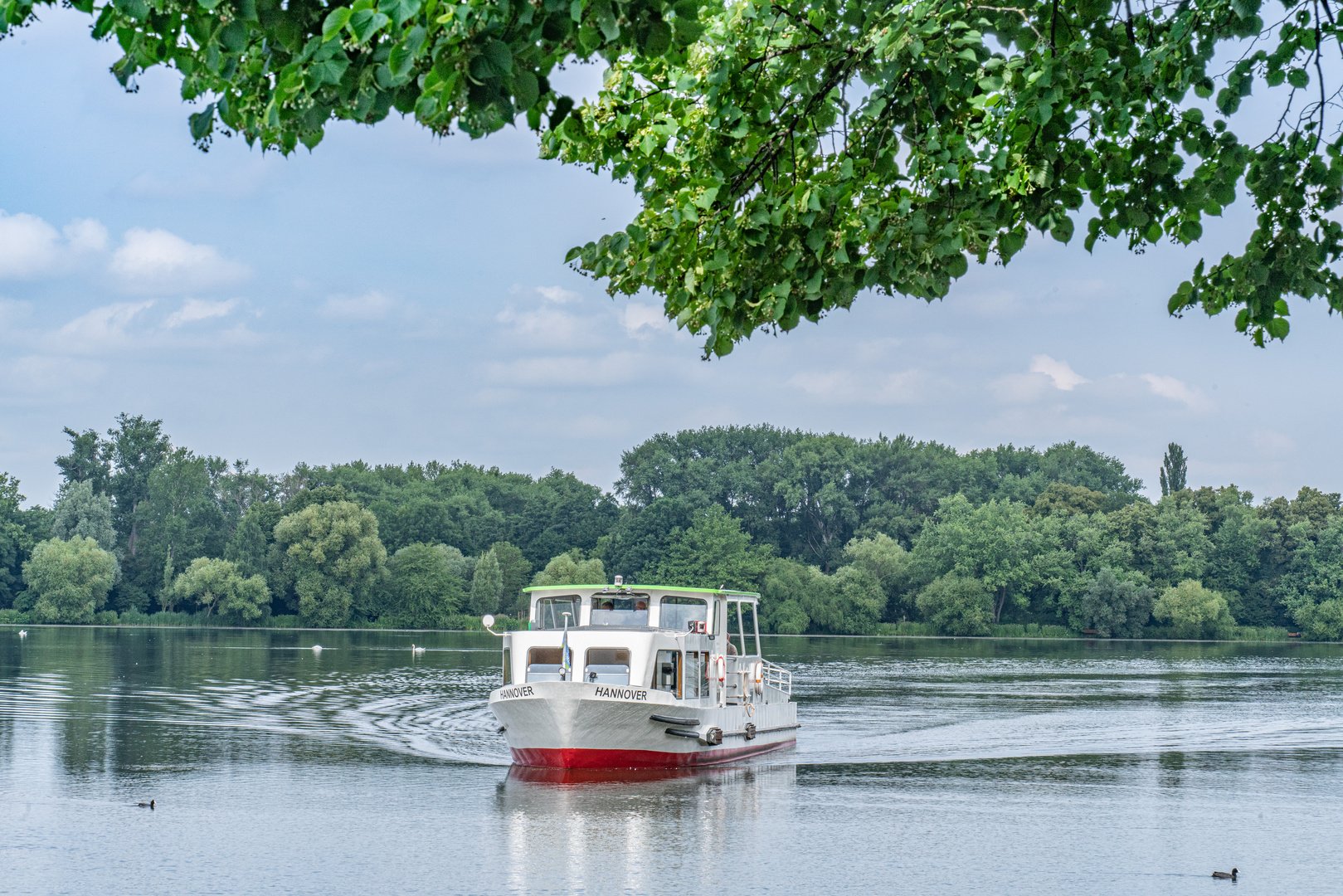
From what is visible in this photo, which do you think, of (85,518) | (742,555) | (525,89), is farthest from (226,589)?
(525,89)

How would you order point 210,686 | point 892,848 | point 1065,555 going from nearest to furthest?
1. point 892,848
2. point 210,686
3. point 1065,555

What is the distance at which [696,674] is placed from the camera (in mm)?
31422

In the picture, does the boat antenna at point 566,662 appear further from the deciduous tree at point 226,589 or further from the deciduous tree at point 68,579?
the deciduous tree at point 68,579

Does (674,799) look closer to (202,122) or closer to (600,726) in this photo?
(600,726)

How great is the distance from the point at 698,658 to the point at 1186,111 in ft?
73.7

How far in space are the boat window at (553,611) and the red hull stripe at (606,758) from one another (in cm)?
376

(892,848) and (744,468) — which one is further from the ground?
(744,468)

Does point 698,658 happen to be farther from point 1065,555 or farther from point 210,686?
point 1065,555

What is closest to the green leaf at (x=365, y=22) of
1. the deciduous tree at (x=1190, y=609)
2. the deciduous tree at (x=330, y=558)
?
the deciduous tree at (x=330, y=558)

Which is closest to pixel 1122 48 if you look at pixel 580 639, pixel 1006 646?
pixel 580 639

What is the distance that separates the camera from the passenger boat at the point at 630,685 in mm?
28609

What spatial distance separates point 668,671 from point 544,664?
9.16 feet

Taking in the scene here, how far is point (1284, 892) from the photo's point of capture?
60.1ft

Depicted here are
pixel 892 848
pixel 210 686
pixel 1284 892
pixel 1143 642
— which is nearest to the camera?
pixel 1284 892
